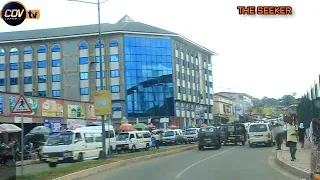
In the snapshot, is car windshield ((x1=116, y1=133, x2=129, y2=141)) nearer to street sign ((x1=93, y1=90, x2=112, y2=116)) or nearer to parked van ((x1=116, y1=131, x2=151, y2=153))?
parked van ((x1=116, y1=131, x2=151, y2=153))

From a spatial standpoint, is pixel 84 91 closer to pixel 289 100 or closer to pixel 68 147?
pixel 289 100

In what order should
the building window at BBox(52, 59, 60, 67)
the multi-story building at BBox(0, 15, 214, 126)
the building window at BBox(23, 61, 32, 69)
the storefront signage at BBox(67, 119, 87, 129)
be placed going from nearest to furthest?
the storefront signage at BBox(67, 119, 87, 129), the multi-story building at BBox(0, 15, 214, 126), the building window at BBox(52, 59, 60, 67), the building window at BBox(23, 61, 32, 69)

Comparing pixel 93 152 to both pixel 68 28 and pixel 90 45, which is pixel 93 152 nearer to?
pixel 90 45

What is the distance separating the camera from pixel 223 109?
120 m

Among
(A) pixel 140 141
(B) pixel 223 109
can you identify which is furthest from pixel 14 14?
(B) pixel 223 109

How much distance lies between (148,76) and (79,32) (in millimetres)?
14235

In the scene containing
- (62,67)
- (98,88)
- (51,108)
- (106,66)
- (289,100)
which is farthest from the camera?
(289,100)

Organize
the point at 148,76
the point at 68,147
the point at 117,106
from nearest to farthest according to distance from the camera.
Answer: the point at 68,147
the point at 117,106
the point at 148,76

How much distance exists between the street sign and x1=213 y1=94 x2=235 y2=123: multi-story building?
78.0m

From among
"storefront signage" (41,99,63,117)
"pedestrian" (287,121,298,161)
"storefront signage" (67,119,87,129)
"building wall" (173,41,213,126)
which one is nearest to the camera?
"pedestrian" (287,121,298,161)

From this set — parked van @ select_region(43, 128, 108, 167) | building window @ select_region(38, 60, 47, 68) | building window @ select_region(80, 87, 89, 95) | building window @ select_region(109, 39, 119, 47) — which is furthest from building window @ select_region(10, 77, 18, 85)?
parked van @ select_region(43, 128, 108, 167)

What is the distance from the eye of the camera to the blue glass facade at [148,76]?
72.4 metres

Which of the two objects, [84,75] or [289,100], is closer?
[84,75]

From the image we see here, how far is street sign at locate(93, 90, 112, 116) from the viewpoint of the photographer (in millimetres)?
25938
